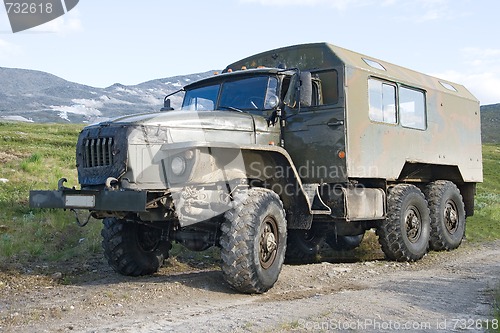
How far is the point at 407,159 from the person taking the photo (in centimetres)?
970

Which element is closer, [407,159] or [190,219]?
[190,219]

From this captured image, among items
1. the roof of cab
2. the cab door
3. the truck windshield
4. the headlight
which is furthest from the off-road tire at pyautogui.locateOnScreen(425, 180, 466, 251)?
the headlight

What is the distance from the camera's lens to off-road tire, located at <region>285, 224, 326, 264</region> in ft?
32.0

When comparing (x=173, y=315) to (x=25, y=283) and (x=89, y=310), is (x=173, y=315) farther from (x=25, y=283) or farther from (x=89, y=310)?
(x=25, y=283)

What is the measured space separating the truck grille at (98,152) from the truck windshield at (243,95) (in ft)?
6.63

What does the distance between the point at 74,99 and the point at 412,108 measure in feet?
309

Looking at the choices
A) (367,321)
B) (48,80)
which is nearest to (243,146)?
(367,321)

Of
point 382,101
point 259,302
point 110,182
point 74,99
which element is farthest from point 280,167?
point 74,99

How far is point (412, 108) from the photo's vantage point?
9992mm

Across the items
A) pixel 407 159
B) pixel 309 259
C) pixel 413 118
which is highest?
pixel 413 118

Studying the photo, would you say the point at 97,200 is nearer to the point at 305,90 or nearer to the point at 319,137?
the point at 305,90

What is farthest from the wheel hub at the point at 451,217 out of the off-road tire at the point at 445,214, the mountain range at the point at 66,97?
the mountain range at the point at 66,97

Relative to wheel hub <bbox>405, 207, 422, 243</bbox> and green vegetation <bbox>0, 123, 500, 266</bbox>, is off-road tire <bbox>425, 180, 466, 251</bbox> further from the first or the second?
green vegetation <bbox>0, 123, 500, 266</bbox>

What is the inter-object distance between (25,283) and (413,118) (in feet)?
22.8
